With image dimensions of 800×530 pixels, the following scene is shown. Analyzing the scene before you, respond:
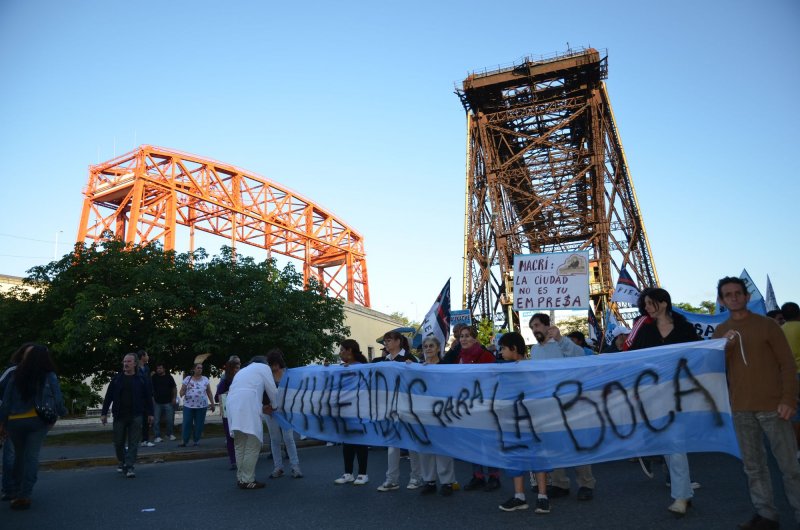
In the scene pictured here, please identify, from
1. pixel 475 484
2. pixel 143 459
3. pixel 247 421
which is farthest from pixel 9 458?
pixel 475 484

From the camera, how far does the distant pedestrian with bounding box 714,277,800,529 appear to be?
4.52m

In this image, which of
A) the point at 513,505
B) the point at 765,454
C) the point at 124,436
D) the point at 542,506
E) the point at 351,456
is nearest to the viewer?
the point at 765,454

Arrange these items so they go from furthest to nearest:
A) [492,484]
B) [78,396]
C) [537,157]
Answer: [537,157] < [78,396] < [492,484]

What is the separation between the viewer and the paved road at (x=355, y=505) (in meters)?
5.29

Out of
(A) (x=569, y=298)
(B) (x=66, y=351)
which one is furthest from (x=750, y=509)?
(B) (x=66, y=351)

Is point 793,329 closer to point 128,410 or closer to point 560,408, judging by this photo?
point 560,408

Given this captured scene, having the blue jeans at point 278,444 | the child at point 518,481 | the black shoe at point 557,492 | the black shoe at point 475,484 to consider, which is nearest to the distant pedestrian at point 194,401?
the blue jeans at point 278,444

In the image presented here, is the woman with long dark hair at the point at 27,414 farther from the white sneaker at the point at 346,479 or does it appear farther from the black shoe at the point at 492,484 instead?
the black shoe at the point at 492,484

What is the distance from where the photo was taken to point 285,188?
2371 inches

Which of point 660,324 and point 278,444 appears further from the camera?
point 278,444

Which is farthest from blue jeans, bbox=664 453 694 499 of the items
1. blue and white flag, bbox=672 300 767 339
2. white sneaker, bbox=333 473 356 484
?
blue and white flag, bbox=672 300 767 339

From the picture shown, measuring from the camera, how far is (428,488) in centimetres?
671

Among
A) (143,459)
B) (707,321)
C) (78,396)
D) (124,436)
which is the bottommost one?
(143,459)

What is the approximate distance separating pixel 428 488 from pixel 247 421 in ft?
7.77
